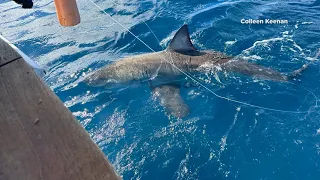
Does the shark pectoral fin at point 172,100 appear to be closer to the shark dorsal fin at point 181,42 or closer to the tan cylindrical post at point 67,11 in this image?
the shark dorsal fin at point 181,42

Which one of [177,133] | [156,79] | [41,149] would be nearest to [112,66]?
[156,79]

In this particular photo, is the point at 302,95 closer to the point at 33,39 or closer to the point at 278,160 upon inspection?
the point at 278,160

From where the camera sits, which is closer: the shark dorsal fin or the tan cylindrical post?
the tan cylindrical post

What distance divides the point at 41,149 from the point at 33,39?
757 cm

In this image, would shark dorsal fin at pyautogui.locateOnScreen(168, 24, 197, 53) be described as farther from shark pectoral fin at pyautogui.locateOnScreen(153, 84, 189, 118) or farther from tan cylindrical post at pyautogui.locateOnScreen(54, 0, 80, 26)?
tan cylindrical post at pyautogui.locateOnScreen(54, 0, 80, 26)

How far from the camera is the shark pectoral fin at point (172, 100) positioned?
434 centimetres

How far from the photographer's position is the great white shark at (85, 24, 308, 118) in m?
4.99

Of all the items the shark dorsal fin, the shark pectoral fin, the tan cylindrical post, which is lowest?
the shark pectoral fin

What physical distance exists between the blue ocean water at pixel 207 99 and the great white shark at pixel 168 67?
19 cm

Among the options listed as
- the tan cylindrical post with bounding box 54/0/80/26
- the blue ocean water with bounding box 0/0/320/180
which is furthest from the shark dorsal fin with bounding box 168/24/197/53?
the tan cylindrical post with bounding box 54/0/80/26

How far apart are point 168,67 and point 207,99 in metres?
1.03

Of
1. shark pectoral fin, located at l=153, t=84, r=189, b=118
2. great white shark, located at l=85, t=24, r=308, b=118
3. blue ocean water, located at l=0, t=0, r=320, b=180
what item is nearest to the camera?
blue ocean water, located at l=0, t=0, r=320, b=180

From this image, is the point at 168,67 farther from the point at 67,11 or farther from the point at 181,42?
the point at 67,11

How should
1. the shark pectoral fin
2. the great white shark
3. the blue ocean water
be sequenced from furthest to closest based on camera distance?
the great white shark < the shark pectoral fin < the blue ocean water
